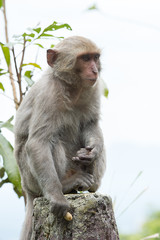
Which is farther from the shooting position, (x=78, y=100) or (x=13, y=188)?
(x=13, y=188)

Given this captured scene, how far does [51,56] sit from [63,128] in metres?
0.87

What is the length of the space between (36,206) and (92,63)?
5.68ft

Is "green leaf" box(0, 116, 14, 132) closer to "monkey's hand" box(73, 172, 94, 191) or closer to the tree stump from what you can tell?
"monkey's hand" box(73, 172, 94, 191)

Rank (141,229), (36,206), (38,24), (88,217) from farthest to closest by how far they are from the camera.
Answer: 1. (141,229)
2. (38,24)
3. (36,206)
4. (88,217)

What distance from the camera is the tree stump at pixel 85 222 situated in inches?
172

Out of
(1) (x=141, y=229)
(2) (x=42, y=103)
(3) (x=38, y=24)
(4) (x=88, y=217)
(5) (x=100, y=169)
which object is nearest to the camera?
A: (4) (x=88, y=217)

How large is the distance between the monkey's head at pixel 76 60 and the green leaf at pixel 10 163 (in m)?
1.31

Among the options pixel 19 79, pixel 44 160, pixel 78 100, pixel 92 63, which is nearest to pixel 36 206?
pixel 44 160

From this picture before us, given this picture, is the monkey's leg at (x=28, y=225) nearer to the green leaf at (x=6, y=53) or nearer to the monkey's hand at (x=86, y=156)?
the monkey's hand at (x=86, y=156)

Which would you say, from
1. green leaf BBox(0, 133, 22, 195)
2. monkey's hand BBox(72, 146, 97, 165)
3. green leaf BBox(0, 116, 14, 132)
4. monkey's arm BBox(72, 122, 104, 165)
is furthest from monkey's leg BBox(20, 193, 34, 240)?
green leaf BBox(0, 116, 14, 132)

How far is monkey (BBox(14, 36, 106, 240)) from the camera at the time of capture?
492 centimetres

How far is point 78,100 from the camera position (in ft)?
17.4

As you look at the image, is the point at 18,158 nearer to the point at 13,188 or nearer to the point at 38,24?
the point at 13,188

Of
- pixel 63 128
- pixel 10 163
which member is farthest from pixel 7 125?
pixel 63 128
